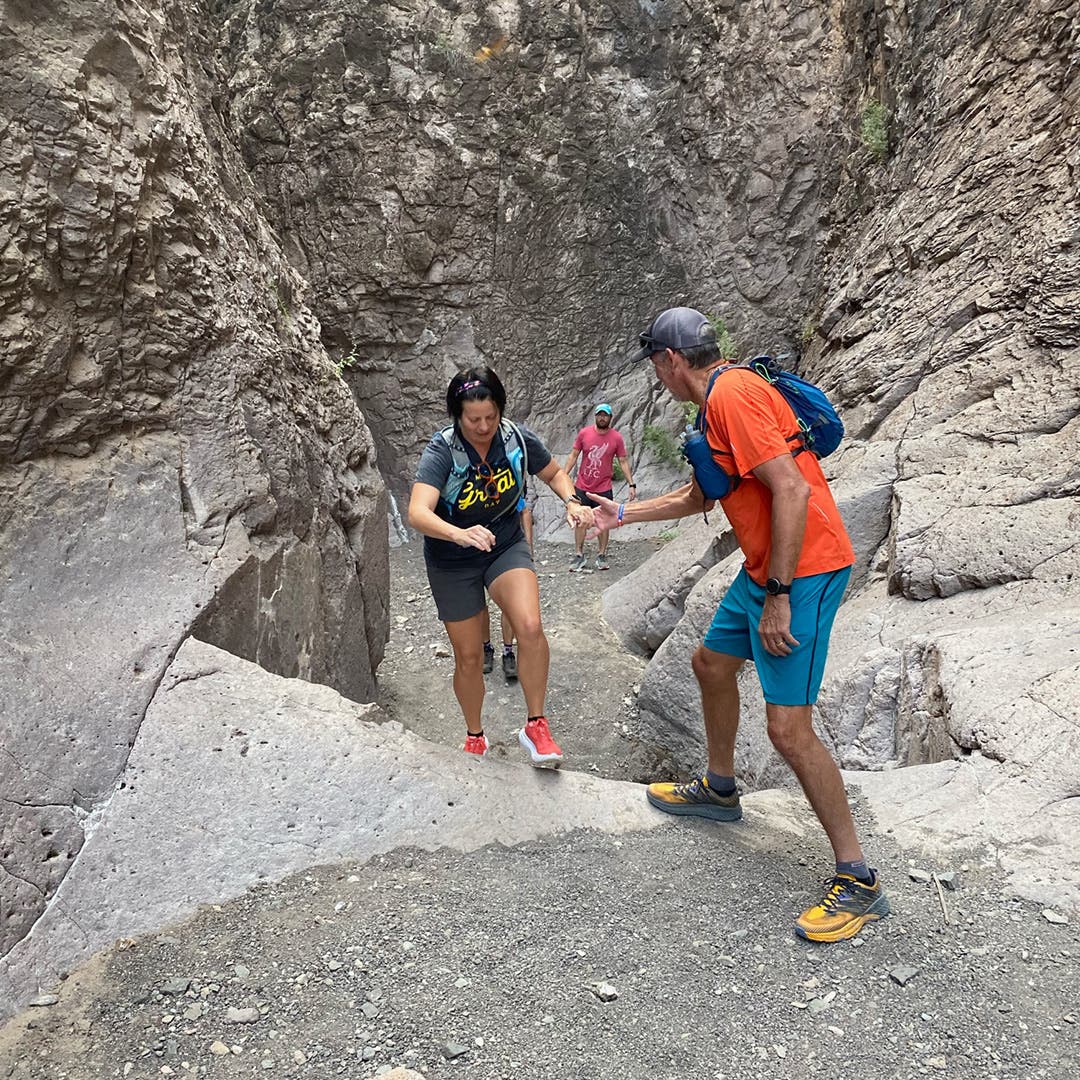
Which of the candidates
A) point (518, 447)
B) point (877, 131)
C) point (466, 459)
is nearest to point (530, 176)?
point (877, 131)

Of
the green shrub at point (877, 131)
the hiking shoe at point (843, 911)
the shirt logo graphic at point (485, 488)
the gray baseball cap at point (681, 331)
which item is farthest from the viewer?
the green shrub at point (877, 131)

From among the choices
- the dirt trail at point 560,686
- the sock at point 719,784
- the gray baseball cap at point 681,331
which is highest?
the gray baseball cap at point 681,331

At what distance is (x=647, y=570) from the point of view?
8.16m

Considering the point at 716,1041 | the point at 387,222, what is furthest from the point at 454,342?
the point at 716,1041

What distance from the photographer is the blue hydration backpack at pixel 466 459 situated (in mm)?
3615

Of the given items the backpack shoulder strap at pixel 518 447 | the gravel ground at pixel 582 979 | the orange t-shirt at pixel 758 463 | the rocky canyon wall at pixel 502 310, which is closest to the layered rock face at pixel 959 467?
the rocky canyon wall at pixel 502 310

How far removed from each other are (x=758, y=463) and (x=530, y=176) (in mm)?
10186

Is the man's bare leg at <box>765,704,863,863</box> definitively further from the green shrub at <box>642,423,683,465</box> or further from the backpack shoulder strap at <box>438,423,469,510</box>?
the green shrub at <box>642,423,683,465</box>

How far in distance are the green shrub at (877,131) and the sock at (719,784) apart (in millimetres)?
Result: 8071

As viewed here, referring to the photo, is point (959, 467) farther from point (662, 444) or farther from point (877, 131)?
point (662, 444)

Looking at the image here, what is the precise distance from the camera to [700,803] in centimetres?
338

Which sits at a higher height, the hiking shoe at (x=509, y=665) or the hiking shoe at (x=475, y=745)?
the hiking shoe at (x=475, y=745)

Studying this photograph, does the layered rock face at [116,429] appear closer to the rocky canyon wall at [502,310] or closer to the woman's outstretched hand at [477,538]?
the rocky canyon wall at [502,310]

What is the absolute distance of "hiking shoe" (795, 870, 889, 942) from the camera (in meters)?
2.61
